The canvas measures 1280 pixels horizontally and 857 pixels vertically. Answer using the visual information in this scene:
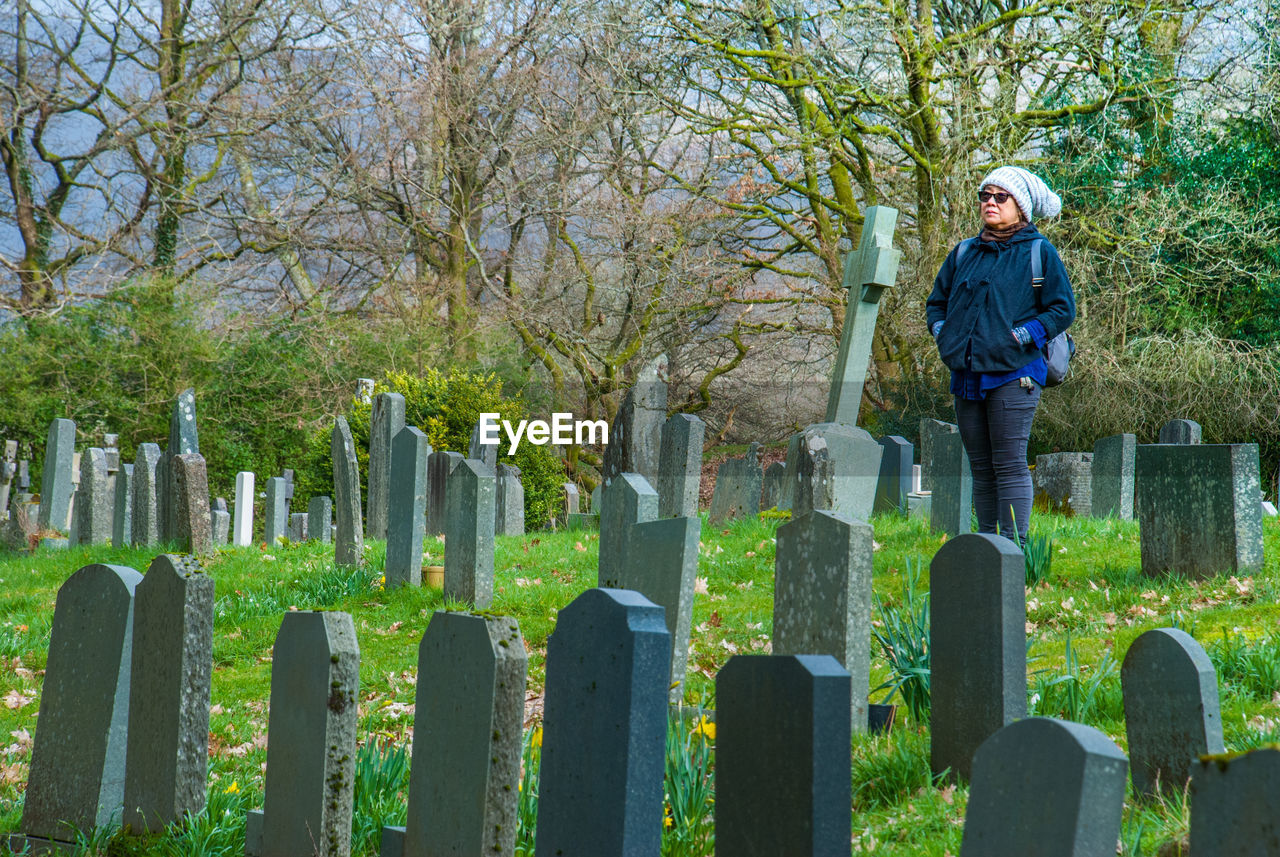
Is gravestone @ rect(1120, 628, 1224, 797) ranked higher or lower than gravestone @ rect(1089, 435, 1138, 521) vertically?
lower

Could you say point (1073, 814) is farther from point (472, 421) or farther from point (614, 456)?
point (472, 421)

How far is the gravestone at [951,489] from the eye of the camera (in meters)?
6.98

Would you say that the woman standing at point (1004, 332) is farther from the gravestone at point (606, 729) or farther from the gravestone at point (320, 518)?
the gravestone at point (320, 518)

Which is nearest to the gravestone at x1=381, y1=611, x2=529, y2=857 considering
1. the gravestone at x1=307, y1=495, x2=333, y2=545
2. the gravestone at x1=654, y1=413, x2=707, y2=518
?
the gravestone at x1=654, y1=413, x2=707, y2=518

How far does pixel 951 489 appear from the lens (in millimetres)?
7039

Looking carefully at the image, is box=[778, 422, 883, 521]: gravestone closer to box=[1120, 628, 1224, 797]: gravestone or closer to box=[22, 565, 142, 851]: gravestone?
box=[1120, 628, 1224, 797]: gravestone

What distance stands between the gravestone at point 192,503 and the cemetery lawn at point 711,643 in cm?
32

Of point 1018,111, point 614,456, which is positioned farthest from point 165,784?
point 1018,111

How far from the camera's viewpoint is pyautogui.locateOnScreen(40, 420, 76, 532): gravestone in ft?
46.4

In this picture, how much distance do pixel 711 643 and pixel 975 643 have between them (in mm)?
2793

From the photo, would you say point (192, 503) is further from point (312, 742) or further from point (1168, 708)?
point (1168, 708)

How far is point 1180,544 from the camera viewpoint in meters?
4.93

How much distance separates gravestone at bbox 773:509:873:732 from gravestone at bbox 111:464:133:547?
8958mm

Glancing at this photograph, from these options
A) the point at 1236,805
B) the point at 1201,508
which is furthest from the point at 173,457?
the point at 1236,805
